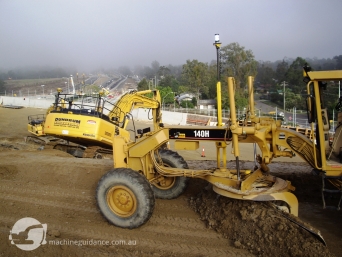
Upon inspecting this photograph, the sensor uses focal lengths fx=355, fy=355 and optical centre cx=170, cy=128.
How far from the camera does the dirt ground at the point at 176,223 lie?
5.18 metres

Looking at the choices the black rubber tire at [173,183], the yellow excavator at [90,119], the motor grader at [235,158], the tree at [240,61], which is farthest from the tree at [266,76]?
the motor grader at [235,158]

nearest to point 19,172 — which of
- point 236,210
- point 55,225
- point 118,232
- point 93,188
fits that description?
point 93,188

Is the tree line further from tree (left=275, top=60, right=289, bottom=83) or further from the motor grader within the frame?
the motor grader

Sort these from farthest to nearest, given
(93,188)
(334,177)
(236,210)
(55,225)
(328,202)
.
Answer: (93,188)
(328,202)
(55,225)
(236,210)
(334,177)

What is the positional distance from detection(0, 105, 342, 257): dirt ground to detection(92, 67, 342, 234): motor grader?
330 millimetres

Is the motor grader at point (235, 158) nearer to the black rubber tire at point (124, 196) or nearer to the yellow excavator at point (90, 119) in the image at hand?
the black rubber tire at point (124, 196)

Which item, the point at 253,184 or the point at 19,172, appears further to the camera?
the point at 19,172

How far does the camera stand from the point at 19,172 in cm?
927

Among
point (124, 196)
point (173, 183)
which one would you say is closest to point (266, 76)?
point (173, 183)

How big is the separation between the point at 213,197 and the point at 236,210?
0.84 m

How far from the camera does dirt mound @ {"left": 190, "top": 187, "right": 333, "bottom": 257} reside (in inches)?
187

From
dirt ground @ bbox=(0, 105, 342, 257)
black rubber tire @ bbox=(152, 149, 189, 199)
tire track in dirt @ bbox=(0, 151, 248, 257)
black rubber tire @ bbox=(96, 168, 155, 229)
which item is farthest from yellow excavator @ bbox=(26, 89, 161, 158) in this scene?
black rubber tire @ bbox=(96, 168, 155, 229)

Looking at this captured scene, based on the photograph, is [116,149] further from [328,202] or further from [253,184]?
[328,202]

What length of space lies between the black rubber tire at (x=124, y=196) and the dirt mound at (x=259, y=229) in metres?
1.18
